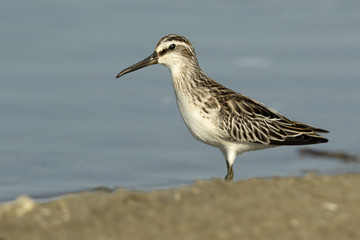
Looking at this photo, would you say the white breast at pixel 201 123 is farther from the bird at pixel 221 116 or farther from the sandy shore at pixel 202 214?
the sandy shore at pixel 202 214

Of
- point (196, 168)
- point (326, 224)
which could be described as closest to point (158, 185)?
point (196, 168)

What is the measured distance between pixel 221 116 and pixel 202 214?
11.9 ft

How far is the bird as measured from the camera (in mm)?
11375

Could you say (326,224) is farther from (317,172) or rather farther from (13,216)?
(317,172)

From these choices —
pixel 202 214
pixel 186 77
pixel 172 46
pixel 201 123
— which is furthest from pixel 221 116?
pixel 202 214

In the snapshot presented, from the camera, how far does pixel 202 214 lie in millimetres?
7926

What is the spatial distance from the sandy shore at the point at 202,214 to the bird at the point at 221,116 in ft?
7.21

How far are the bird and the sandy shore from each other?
2.20m

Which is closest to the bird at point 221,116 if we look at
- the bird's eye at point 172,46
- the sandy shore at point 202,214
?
the bird's eye at point 172,46

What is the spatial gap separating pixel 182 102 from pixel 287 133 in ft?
5.32

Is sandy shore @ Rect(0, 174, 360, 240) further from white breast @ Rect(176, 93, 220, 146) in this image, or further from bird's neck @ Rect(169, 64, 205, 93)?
bird's neck @ Rect(169, 64, 205, 93)

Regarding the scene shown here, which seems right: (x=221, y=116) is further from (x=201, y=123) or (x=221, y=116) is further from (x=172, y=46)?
(x=172, y=46)

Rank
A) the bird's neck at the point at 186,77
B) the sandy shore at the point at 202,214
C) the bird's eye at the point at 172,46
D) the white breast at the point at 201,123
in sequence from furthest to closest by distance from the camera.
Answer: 1. the bird's eye at the point at 172,46
2. the bird's neck at the point at 186,77
3. the white breast at the point at 201,123
4. the sandy shore at the point at 202,214

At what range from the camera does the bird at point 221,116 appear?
448 inches
